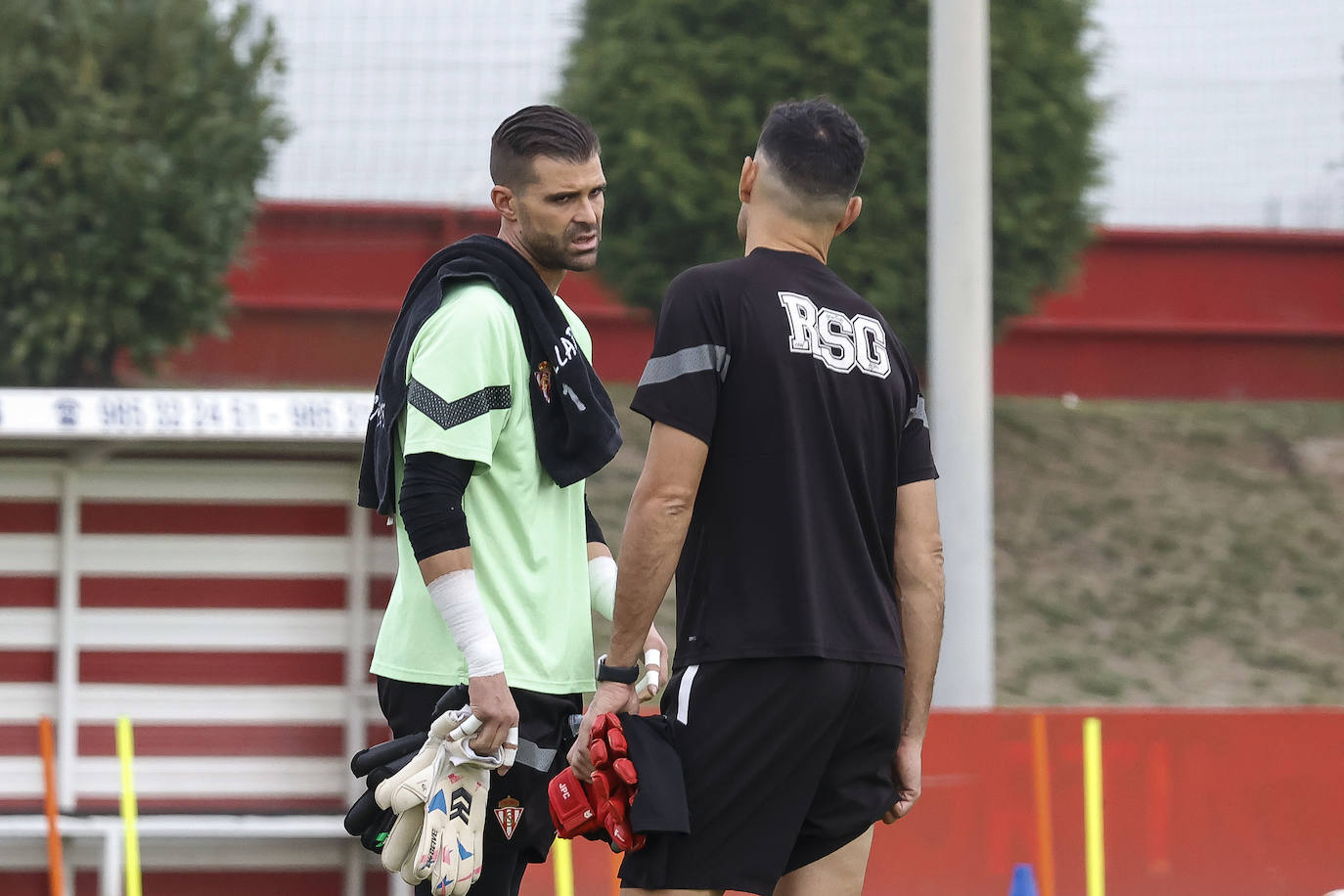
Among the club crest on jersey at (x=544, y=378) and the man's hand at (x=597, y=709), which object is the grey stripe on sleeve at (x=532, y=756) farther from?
the club crest on jersey at (x=544, y=378)

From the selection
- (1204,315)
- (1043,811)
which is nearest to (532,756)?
(1043,811)

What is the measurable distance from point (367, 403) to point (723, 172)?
7839 millimetres

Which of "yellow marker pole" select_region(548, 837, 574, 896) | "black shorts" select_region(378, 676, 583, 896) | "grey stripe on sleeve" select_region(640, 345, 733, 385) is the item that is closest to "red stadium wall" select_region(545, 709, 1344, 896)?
"yellow marker pole" select_region(548, 837, 574, 896)

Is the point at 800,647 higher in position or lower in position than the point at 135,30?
lower

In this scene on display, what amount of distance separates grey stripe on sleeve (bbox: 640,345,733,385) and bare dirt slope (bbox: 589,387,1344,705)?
26.3 feet

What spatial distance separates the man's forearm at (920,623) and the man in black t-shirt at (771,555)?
0.07 metres

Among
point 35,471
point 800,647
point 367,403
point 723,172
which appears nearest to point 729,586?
point 800,647

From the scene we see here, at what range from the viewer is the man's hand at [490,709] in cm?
298

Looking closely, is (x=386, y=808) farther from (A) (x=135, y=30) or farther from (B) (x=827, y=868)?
(A) (x=135, y=30)

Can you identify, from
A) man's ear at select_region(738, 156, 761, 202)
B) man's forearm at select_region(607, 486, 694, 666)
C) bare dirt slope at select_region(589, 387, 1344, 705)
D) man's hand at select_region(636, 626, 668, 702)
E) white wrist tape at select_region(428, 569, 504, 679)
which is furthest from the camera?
bare dirt slope at select_region(589, 387, 1344, 705)

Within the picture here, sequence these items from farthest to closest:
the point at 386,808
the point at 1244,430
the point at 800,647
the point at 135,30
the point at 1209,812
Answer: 1. the point at 1244,430
2. the point at 135,30
3. the point at 1209,812
4. the point at 386,808
5. the point at 800,647

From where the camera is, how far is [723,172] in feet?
40.4

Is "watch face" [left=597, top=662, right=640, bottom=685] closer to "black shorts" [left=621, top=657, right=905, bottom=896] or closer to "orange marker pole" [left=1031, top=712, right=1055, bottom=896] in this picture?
"black shorts" [left=621, top=657, right=905, bottom=896]

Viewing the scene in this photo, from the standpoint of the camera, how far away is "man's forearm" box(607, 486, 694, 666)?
2.88 metres
